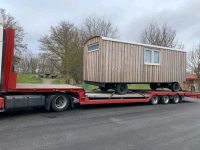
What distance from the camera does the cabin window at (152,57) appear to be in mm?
13203

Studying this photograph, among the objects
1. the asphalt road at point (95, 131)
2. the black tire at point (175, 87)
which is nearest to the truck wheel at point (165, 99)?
the black tire at point (175, 87)

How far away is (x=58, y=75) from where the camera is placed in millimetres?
29953

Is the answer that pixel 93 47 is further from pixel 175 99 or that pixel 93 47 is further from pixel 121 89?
pixel 175 99

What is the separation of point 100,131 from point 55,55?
23561 millimetres

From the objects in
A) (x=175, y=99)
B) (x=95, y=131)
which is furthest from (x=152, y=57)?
(x=95, y=131)

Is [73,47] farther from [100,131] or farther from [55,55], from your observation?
[100,131]

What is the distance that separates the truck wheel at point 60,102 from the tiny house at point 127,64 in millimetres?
2717

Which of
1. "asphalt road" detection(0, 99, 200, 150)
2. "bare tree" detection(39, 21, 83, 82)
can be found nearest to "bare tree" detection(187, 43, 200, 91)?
"bare tree" detection(39, 21, 83, 82)

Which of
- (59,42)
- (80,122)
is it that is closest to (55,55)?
(59,42)

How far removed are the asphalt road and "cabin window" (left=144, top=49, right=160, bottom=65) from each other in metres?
4.74

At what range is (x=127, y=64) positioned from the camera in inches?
484

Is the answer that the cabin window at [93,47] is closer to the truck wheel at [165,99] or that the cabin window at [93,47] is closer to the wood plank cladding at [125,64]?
the wood plank cladding at [125,64]

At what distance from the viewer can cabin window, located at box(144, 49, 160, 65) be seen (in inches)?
520

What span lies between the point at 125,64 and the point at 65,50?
1745cm
